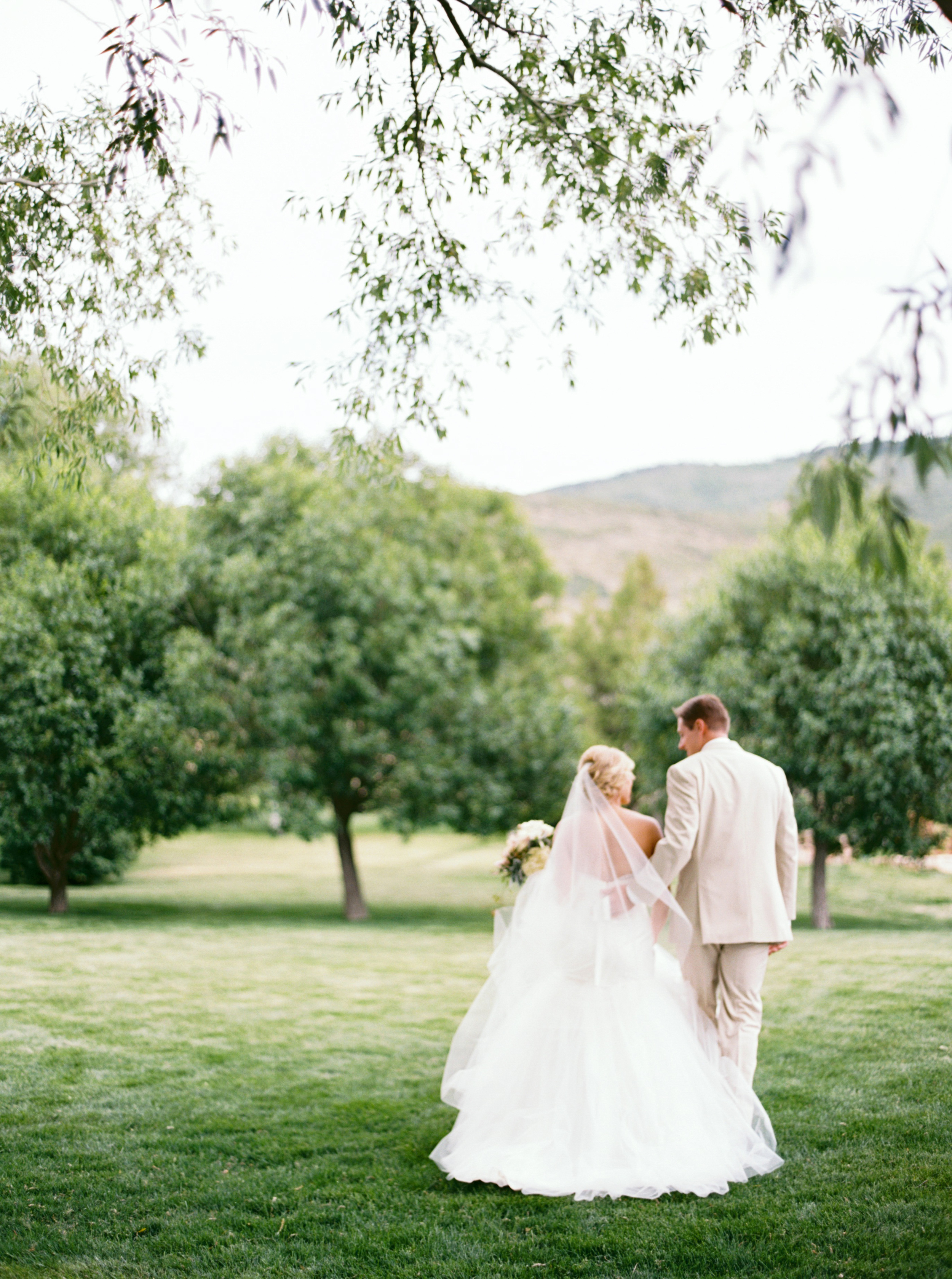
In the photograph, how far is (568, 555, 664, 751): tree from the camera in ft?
146

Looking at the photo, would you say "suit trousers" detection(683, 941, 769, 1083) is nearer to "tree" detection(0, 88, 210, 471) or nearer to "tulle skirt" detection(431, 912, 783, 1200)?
"tulle skirt" detection(431, 912, 783, 1200)

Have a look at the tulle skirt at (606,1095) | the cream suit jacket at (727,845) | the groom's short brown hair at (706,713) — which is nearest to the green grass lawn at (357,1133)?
the tulle skirt at (606,1095)

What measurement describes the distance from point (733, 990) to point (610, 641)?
4332cm

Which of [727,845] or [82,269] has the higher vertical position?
[82,269]

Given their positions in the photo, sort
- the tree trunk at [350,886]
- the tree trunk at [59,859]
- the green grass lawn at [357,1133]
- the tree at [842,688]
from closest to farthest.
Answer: the green grass lawn at [357,1133], the tree at [842,688], the tree trunk at [59,859], the tree trunk at [350,886]

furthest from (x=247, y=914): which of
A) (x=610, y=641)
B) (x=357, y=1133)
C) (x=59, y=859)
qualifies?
(x=610, y=641)

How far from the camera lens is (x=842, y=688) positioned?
20812 mm

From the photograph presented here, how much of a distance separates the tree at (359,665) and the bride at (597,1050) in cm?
1482

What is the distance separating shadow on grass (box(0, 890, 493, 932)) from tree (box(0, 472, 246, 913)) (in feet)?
4.30

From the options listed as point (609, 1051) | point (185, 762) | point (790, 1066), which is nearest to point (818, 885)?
point (185, 762)

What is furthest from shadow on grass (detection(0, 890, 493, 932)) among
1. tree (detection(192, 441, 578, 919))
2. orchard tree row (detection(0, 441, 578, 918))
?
tree (detection(192, 441, 578, 919))

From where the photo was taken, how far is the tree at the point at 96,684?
19250mm

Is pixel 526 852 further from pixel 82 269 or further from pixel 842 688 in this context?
pixel 842 688

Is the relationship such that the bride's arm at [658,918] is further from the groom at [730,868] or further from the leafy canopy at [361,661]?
the leafy canopy at [361,661]
